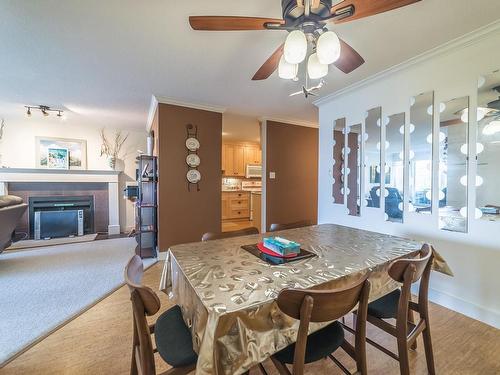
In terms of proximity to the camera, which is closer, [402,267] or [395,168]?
[402,267]

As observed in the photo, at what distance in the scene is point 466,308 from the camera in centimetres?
191

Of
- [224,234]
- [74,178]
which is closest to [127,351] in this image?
[224,234]

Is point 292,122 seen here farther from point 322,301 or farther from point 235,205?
point 322,301

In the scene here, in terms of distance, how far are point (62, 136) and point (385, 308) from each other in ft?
20.1

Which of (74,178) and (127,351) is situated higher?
(74,178)

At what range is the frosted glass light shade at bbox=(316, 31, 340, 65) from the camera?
3.82 feet

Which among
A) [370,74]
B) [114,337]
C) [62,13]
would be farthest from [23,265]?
[370,74]

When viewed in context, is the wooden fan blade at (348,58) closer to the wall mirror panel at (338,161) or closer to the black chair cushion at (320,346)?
the wall mirror panel at (338,161)

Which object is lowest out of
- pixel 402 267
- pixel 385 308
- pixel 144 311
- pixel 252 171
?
pixel 385 308

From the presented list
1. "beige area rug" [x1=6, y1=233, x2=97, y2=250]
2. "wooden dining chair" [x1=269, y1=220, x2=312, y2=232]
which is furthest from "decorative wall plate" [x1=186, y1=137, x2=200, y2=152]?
"beige area rug" [x1=6, y1=233, x2=97, y2=250]

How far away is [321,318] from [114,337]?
5.53 ft

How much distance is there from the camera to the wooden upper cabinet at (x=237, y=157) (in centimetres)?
659

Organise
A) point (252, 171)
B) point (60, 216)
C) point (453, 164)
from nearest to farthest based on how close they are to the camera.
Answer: point (453, 164)
point (60, 216)
point (252, 171)

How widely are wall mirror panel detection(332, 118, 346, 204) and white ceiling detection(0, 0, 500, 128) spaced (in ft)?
1.69
